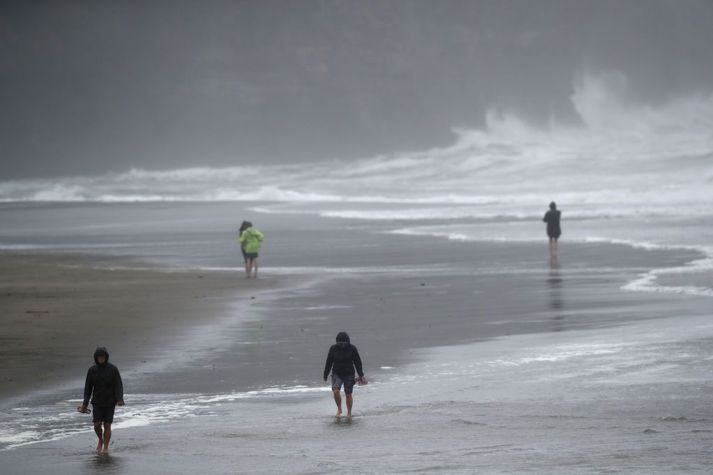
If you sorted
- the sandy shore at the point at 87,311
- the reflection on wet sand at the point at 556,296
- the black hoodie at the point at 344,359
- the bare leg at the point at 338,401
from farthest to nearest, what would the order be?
the reflection on wet sand at the point at 556,296 < the sandy shore at the point at 87,311 < the black hoodie at the point at 344,359 < the bare leg at the point at 338,401

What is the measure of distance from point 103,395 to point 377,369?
4.57 m

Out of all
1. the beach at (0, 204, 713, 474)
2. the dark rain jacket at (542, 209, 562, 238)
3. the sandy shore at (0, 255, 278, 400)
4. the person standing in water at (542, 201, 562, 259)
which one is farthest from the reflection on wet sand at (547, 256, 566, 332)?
the sandy shore at (0, 255, 278, 400)

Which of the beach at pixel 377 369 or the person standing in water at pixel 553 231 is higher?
the person standing in water at pixel 553 231

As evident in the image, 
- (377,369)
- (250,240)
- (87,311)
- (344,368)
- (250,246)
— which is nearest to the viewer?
(344,368)

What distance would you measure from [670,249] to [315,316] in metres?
14.5

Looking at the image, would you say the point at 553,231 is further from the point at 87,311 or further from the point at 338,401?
the point at 338,401

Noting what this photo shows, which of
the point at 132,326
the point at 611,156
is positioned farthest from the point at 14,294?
the point at 611,156

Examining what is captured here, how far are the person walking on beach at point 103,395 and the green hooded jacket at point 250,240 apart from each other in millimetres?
16665

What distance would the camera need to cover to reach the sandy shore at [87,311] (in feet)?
48.3

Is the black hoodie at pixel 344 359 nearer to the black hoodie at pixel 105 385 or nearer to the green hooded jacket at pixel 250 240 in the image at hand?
the black hoodie at pixel 105 385

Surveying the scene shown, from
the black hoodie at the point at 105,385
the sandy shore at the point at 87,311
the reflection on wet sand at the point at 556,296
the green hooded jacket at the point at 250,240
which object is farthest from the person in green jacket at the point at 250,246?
the black hoodie at the point at 105,385

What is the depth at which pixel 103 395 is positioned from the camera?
33.0 ft

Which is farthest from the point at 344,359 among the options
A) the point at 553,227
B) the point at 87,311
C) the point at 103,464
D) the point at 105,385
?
the point at 553,227

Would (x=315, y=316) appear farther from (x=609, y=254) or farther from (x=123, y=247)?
(x=123, y=247)
